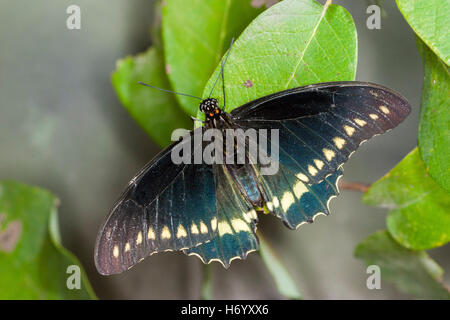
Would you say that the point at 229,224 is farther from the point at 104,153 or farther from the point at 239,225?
the point at 104,153

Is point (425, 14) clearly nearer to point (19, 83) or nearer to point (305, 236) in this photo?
point (305, 236)

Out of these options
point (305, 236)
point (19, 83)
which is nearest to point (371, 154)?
point (305, 236)

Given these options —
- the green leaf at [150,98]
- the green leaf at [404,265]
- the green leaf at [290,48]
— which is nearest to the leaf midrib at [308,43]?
the green leaf at [290,48]

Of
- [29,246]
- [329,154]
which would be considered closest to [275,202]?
[329,154]

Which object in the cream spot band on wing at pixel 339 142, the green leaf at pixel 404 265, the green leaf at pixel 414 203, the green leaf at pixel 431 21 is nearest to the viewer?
the green leaf at pixel 431 21

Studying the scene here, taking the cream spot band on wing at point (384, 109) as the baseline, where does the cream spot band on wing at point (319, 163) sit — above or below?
below

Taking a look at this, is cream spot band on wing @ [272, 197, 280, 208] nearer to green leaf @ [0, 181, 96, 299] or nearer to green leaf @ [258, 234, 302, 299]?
green leaf @ [258, 234, 302, 299]

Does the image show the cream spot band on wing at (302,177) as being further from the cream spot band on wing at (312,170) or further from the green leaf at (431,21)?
the green leaf at (431,21)
